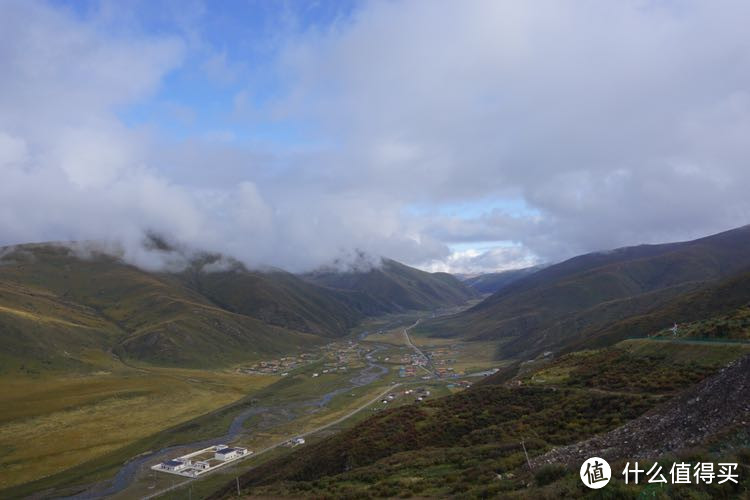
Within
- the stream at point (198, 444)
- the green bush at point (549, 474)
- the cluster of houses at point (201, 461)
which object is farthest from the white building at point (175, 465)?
the green bush at point (549, 474)

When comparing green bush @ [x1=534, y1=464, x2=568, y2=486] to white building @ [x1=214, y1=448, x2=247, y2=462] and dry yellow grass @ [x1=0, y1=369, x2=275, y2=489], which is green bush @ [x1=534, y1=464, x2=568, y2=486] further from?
dry yellow grass @ [x1=0, y1=369, x2=275, y2=489]

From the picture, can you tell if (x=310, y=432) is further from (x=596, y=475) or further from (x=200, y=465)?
(x=596, y=475)

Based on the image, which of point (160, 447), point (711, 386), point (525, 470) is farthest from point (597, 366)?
point (160, 447)

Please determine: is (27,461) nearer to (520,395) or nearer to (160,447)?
(160,447)

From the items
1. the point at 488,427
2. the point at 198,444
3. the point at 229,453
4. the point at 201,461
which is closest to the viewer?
the point at 488,427

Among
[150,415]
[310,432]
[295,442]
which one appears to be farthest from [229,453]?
[150,415]

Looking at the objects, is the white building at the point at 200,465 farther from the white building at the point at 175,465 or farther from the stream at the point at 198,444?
the stream at the point at 198,444

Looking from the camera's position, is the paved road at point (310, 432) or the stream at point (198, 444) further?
the stream at point (198, 444)
